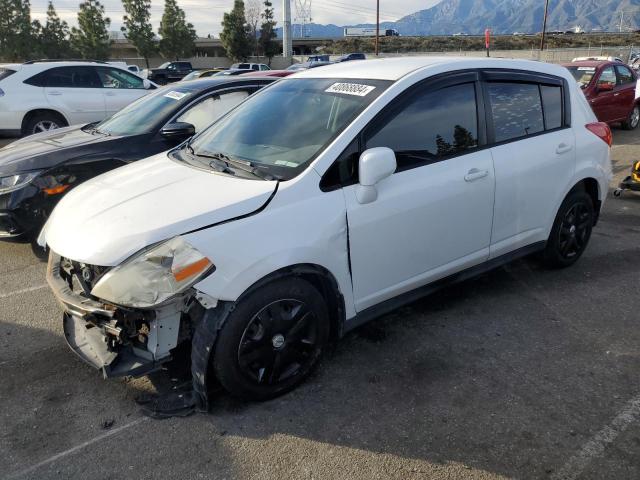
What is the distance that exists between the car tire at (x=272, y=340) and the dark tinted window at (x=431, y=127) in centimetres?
100

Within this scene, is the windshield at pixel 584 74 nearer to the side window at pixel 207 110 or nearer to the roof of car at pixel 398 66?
the roof of car at pixel 398 66

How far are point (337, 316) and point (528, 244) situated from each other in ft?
6.47

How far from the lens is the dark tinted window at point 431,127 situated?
3.17 meters

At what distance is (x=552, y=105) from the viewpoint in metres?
4.22

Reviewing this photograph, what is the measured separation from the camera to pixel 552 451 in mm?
2520

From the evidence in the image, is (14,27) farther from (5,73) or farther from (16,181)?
(16,181)

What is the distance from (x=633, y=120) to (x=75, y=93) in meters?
13.0

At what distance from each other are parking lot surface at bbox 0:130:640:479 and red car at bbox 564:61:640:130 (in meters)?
8.98

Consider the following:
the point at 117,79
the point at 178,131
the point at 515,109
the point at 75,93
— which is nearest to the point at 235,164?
the point at 178,131

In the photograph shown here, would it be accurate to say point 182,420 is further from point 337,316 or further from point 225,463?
point 337,316

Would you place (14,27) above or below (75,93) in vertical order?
above

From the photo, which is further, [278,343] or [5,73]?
[5,73]

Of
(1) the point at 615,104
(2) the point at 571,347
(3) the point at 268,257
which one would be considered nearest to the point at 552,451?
(2) the point at 571,347

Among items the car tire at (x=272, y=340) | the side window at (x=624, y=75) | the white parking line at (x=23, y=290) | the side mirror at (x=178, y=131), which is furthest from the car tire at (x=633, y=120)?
the white parking line at (x=23, y=290)
